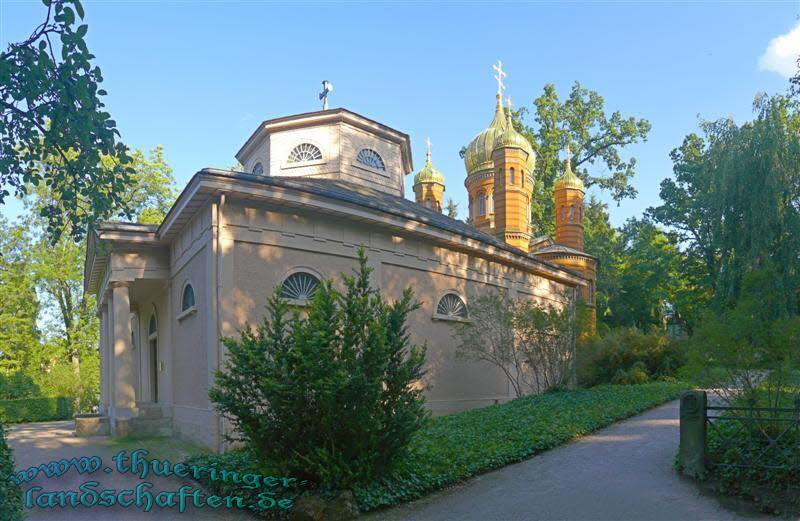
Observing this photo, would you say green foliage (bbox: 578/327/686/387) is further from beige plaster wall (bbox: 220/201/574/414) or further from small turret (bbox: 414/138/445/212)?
small turret (bbox: 414/138/445/212)

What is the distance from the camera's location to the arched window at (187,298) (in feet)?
48.0

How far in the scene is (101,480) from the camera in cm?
1028

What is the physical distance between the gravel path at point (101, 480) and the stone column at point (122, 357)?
880mm

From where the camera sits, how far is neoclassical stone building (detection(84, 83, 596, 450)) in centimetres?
1272

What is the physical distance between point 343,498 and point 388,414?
3.76 feet

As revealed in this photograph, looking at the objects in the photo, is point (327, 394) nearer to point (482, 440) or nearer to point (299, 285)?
point (482, 440)

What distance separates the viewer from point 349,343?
8.16 m

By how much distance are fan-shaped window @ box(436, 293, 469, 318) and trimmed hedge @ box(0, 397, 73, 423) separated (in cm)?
1920

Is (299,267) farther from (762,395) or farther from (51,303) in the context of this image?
(51,303)

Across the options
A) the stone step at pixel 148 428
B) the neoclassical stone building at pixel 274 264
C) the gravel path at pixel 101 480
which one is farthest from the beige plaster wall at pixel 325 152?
the gravel path at pixel 101 480

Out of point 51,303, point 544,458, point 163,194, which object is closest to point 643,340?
point 544,458

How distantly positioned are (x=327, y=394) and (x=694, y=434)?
15.7ft

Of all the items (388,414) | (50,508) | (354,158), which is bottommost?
(50,508)

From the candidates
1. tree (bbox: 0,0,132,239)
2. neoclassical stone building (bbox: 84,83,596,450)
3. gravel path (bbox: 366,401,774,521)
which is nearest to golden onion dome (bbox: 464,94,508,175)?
neoclassical stone building (bbox: 84,83,596,450)
